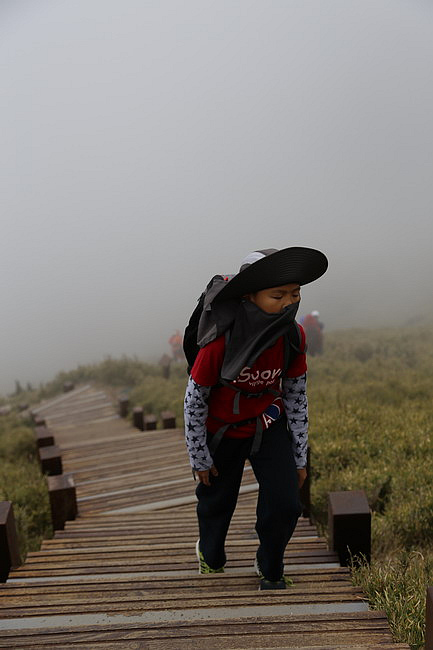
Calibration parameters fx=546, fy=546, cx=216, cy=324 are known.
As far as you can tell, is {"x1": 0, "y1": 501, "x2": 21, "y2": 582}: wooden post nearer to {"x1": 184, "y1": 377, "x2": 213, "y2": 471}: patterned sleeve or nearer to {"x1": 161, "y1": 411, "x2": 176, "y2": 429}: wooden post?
{"x1": 184, "y1": 377, "x2": 213, "y2": 471}: patterned sleeve

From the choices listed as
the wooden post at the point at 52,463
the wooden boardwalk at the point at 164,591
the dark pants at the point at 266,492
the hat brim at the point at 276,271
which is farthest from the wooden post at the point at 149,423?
the hat brim at the point at 276,271

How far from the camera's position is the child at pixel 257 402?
2.51m

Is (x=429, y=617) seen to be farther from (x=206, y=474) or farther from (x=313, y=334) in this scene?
(x=313, y=334)

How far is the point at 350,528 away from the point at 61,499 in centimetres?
246

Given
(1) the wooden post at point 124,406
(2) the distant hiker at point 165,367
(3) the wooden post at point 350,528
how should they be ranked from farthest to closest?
1. (2) the distant hiker at point 165,367
2. (1) the wooden post at point 124,406
3. (3) the wooden post at point 350,528

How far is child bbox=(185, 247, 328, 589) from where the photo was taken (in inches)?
98.7

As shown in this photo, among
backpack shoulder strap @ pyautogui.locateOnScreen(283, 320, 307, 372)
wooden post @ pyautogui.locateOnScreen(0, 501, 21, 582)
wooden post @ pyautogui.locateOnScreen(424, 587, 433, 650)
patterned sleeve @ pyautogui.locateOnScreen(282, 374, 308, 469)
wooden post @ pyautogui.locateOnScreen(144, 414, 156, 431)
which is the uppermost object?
backpack shoulder strap @ pyautogui.locateOnScreen(283, 320, 307, 372)

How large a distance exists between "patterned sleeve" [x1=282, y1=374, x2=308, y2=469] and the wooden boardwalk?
681mm

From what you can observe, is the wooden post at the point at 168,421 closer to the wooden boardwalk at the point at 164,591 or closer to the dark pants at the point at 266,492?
the wooden boardwalk at the point at 164,591

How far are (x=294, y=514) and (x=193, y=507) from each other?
2456mm

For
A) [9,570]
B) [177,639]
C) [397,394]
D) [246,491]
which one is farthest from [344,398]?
[177,639]

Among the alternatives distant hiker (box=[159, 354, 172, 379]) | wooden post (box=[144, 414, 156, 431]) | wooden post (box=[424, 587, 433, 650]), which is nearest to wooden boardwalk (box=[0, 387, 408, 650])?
wooden post (box=[424, 587, 433, 650])

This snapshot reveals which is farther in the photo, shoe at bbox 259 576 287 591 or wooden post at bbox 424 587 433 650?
shoe at bbox 259 576 287 591

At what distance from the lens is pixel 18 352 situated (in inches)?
2889
